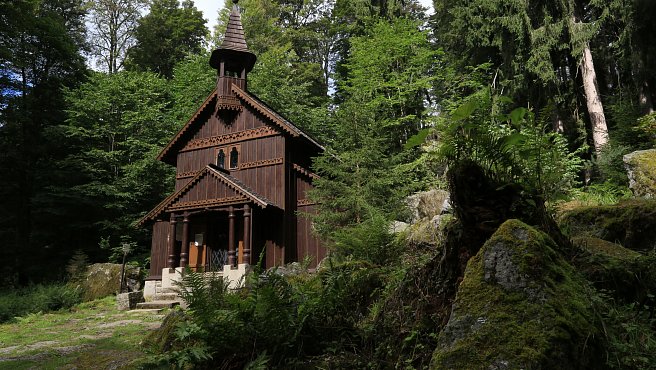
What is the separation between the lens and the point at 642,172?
9.56 m

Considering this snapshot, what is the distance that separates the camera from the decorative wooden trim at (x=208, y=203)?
17141 mm

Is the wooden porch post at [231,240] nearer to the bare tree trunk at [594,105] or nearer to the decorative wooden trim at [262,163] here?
the decorative wooden trim at [262,163]

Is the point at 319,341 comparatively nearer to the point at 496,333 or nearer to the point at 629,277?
the point at 496,333

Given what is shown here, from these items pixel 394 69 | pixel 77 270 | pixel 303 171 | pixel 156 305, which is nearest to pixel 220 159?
pixel 303 171

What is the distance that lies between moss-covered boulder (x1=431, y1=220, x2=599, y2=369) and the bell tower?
18.5 meters

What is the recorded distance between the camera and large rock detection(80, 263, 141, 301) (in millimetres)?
18500

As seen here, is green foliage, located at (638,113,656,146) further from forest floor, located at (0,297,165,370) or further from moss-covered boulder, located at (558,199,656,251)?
forest floor, located at (0,297,165,370)

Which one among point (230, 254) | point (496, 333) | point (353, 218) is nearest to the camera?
point (496, 333)

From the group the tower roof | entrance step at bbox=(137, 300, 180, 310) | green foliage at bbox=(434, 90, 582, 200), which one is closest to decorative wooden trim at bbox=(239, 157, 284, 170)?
the tower roof

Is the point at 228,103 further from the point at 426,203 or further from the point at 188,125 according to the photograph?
the point at 426,203

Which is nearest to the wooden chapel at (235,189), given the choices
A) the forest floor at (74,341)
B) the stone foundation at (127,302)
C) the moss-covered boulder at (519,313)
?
the stone foundation at (127,302)

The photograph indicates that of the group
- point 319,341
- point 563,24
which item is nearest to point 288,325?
point 319,341

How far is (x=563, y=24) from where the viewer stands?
18.7 metres

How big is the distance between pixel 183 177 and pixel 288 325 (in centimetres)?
1885
